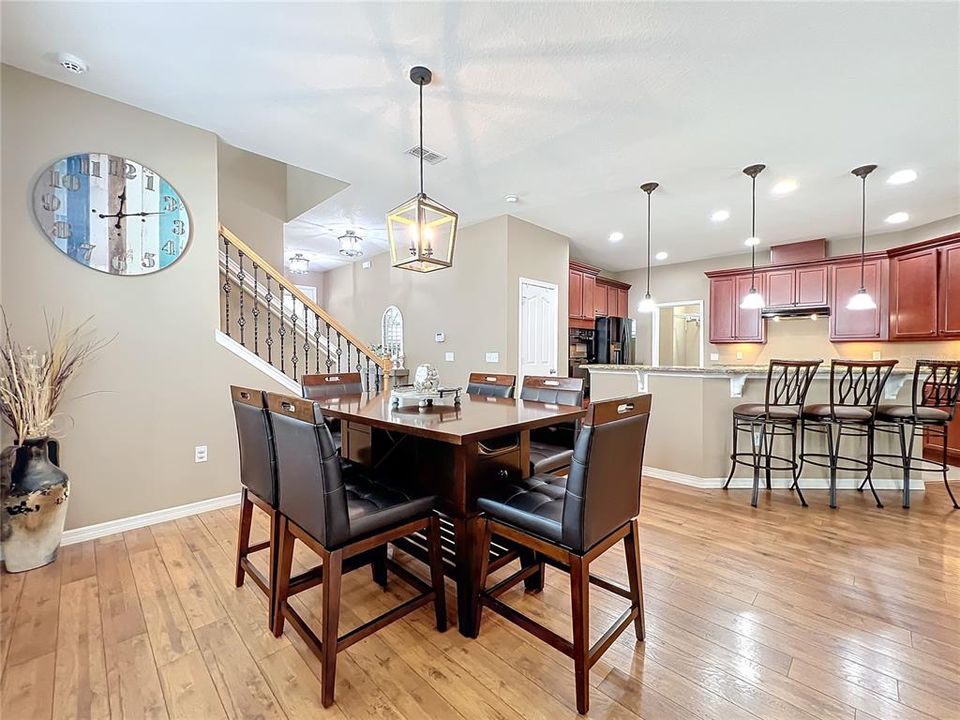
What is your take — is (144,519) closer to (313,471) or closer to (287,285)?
(287,285)

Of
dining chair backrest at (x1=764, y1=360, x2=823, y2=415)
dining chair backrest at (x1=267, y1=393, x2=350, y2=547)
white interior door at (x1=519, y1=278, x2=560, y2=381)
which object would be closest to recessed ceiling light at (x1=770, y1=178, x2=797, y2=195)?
dining chair backrest at (x1=764, y1=360, x2=823, y2=415)

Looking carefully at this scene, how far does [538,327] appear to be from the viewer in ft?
17.0

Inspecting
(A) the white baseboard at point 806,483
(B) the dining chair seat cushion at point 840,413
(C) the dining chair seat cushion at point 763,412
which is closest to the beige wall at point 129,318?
(A) the white baseboard at point 806,483

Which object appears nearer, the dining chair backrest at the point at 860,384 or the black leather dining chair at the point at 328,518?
the black leather dining chair at the point at 328,518

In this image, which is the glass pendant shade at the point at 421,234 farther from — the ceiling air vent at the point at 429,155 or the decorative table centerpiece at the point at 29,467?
the decorative table centerpiece at the point at 29,467

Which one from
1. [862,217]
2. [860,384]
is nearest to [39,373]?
[860,384]

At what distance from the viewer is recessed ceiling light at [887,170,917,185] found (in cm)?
346

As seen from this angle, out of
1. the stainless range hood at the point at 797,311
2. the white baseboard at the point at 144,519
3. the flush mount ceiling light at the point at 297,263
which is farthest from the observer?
the flush mount ceiling light at the point at 297,263

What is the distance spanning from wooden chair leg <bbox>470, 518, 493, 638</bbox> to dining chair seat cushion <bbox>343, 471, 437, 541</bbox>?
0.72 feet

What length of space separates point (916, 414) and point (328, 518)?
13.8 ft

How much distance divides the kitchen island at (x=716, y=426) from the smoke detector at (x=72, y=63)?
4.53 meters

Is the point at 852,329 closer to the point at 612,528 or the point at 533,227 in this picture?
the point at 533,227

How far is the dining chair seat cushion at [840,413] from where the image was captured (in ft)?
10.5

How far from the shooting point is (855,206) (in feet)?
14.0
